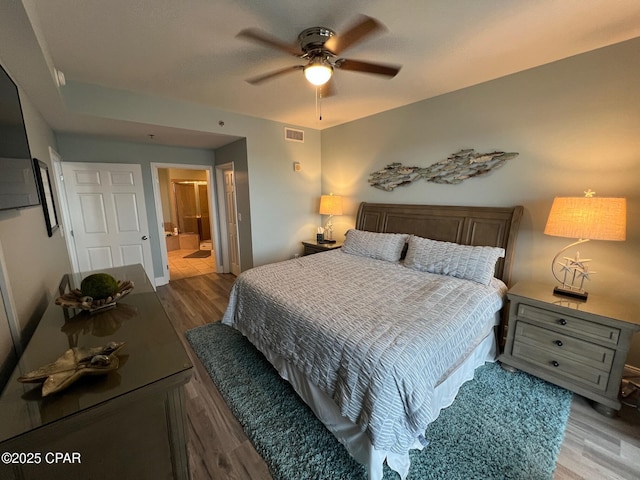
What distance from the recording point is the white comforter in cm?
129

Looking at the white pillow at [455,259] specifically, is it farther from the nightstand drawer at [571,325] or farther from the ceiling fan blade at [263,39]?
the ceiling fan blade at [263,39]

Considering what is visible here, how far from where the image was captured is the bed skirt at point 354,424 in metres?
1.34

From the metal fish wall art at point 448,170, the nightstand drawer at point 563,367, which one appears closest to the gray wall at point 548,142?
the metal fish wall art at point 448,170

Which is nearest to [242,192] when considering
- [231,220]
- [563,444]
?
[231,220]

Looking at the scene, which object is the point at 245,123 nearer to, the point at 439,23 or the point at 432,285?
the point at 439,23

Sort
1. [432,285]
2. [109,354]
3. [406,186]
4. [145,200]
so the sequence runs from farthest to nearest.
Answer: [145,200] → [406,186] → [432,285] → [109,354]

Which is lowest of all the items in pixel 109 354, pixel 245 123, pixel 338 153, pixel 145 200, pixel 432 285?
pixel 432 285

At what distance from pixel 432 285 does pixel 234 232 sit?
11.4 feet

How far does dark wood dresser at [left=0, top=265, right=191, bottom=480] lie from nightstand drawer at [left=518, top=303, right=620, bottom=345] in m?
2.42

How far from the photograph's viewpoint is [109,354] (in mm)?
969

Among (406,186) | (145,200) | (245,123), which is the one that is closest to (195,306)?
(145,200)

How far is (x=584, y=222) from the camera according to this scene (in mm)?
1872

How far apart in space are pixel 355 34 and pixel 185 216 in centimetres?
767

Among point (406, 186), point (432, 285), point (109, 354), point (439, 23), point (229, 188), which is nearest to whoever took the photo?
point (109, 354)
